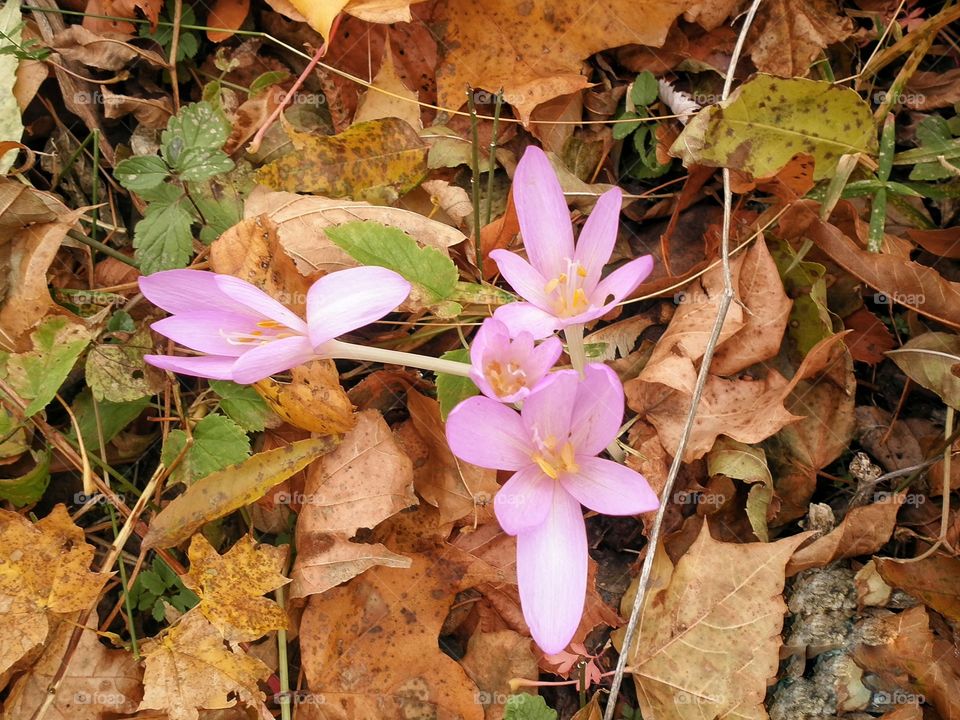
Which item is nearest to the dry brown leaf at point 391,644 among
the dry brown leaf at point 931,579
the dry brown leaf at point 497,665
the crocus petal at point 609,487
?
the dry brown leaf at point 497,665

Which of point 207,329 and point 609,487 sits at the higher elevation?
point 207,329

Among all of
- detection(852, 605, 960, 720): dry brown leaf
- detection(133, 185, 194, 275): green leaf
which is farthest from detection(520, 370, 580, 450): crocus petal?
detection(133, 185, 194, 275): green leaf

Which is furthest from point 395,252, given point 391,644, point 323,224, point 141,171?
point 391,644

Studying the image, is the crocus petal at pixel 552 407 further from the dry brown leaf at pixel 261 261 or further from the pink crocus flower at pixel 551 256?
the dry brown leaf at pixel 261 261

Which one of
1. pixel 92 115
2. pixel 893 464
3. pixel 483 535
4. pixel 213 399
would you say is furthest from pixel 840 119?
pixel 92 115

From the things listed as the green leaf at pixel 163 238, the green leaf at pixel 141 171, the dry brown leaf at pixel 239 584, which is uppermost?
the green leaf at pixel 141 171

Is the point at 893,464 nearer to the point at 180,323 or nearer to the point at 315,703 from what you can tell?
the point at 315,703

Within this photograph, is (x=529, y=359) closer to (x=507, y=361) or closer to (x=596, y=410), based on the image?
(x=507, y=361)
